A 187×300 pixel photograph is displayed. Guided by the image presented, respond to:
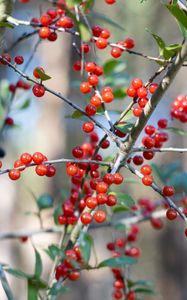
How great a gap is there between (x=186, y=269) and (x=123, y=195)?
12.8 ft

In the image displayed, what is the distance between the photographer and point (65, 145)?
3586mm

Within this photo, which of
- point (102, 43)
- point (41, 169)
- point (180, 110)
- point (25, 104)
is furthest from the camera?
point (25, 104)

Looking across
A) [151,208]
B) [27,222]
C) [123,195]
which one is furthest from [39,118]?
[123,195]

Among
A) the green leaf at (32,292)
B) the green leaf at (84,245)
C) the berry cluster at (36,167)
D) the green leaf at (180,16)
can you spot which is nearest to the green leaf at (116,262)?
the green leaf at (84,245)

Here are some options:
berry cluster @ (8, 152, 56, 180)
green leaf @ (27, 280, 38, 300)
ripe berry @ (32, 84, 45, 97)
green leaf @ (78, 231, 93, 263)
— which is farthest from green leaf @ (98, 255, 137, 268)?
ripe berry @ (32, 84, 45, 97)

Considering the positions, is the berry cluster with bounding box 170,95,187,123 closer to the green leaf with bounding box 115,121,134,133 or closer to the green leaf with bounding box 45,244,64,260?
the green leaf with bounding box 115,121,134,133

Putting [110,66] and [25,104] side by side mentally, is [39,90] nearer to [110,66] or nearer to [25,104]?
[110,66]

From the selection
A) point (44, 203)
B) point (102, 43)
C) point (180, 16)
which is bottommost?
point (44, 203)

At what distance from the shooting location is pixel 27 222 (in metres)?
3.05

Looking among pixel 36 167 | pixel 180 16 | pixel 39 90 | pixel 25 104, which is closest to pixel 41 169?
pixel 36 167

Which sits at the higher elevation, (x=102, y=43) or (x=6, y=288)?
(x=102, y=43)

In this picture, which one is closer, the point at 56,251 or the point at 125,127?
the point at 125,127

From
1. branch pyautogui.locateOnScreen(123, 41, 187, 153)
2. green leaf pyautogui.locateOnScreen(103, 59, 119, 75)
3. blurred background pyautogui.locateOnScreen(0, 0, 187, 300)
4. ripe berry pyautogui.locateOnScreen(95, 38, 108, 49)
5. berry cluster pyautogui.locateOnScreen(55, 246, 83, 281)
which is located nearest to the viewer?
branch pyautogui.locateOnScreen(123, 41, 187, 153)

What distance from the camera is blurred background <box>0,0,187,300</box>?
345 centimetres
